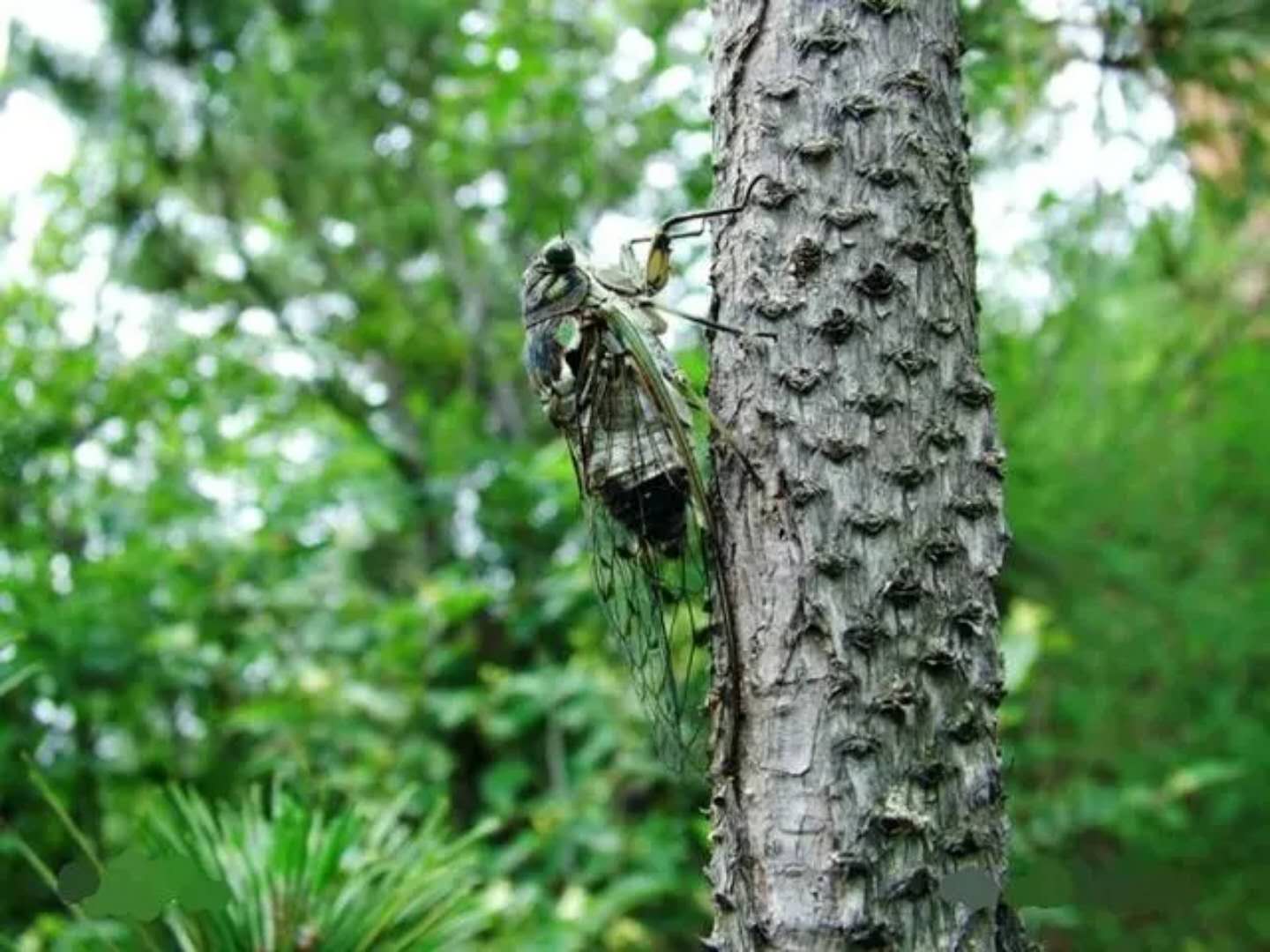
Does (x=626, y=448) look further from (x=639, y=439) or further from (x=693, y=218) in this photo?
(x=693, y=218)

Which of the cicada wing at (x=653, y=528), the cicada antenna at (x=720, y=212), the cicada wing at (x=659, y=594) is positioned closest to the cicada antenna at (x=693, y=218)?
the cicada antenna at (x=720, y=212)

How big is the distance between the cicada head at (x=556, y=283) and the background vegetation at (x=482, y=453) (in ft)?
3.88

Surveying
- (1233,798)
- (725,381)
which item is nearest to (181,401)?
(725,381)

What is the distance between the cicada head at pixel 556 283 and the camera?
1438mm

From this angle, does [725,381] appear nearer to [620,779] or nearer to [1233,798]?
[620,779]

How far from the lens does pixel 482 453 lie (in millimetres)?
4270

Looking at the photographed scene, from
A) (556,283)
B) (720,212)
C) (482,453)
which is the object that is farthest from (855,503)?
(482,453)

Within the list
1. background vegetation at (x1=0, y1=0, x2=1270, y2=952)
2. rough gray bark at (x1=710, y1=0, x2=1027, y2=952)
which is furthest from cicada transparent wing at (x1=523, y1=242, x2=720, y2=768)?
background vegetation at (x1=0, y1=0, x2=1270, y2=952)

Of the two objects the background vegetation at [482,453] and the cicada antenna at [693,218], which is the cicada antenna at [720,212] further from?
the background vegetation at [482,453]

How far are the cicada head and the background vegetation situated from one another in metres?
1.18

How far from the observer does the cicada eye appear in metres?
1.44

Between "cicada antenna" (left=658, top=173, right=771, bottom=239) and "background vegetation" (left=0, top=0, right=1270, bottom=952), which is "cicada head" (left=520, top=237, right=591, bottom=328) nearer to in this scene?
"cicada antenna" (left=658, top=173, right=771, bottom=239)

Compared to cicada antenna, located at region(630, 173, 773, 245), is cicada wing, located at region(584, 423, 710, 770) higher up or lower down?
lower down

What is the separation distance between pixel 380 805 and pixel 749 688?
2.41 m
